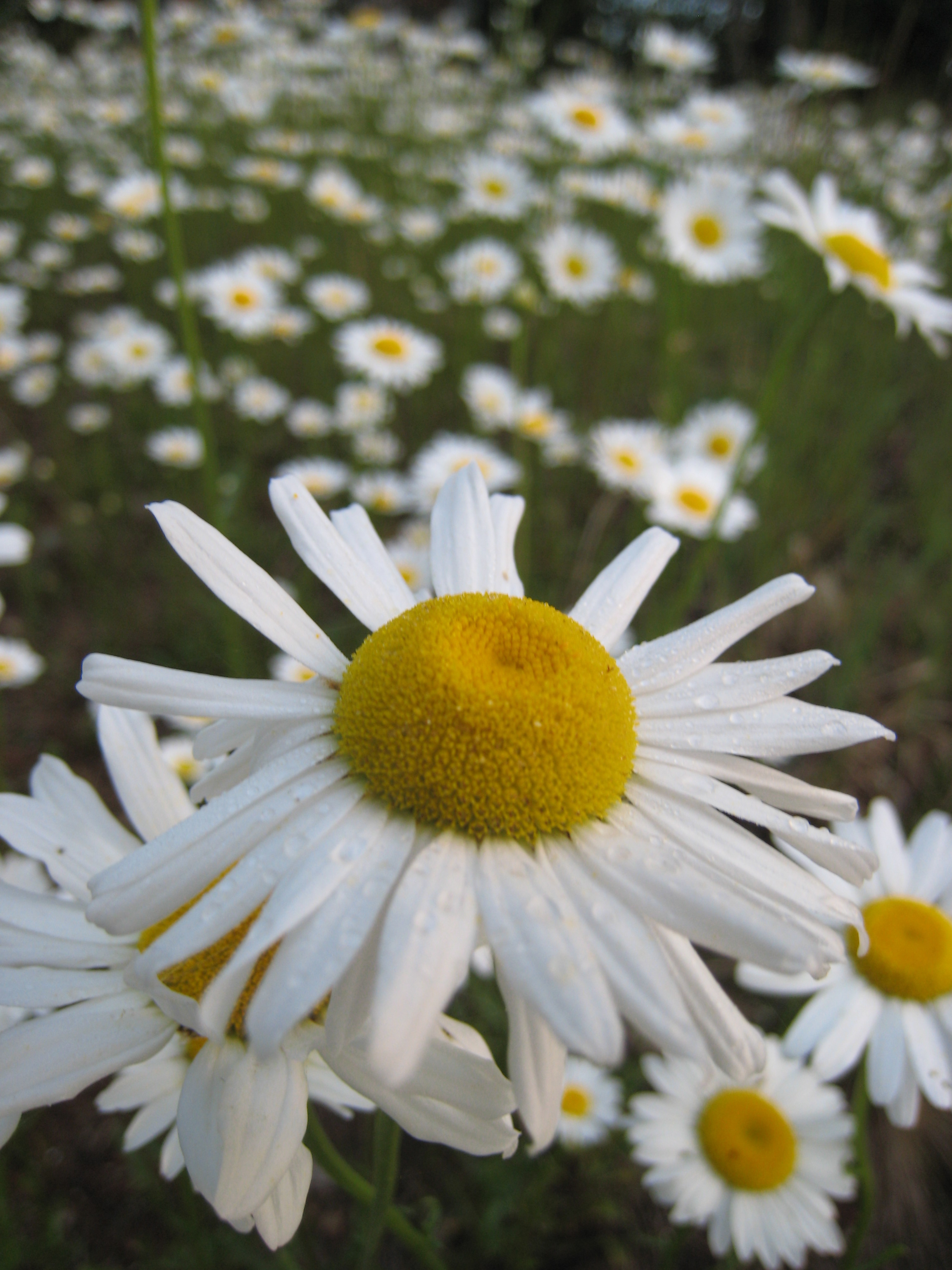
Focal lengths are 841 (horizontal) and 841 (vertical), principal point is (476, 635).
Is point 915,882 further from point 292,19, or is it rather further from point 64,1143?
point 292,19

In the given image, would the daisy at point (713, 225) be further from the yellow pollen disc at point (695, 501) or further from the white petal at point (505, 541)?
the white petal at point (505, 541)

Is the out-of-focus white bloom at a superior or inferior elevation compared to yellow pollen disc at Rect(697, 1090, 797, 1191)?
inferior

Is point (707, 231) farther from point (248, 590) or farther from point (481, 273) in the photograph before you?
point (248, 590)

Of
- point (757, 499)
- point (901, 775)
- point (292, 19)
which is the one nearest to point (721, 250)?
point (757, 499)

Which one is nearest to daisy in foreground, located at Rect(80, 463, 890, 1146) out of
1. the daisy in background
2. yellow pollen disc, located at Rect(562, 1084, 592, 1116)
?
yellow pollen disc, located at Rect(562, 1084, 592, 1116)

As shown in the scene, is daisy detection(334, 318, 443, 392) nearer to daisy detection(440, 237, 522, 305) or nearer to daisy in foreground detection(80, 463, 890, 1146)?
daisy detection(440, 237, 522, 305)

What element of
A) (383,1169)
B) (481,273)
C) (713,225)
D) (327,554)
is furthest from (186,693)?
(481,273)
